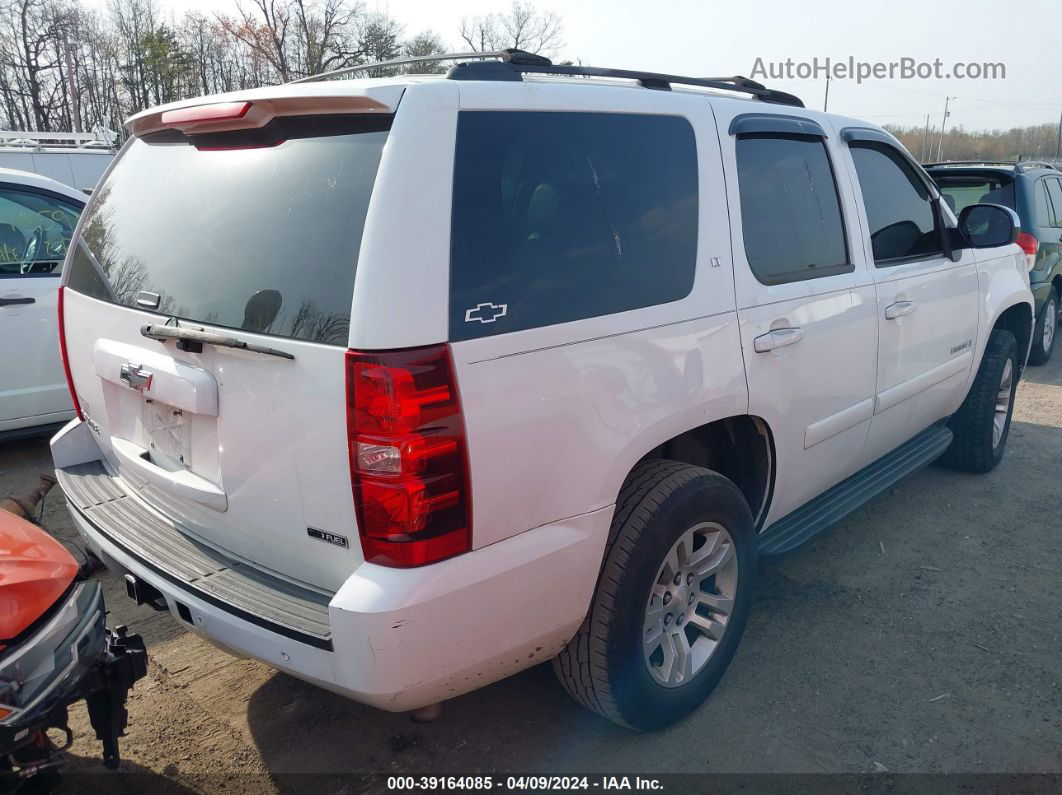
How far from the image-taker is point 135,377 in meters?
2.47

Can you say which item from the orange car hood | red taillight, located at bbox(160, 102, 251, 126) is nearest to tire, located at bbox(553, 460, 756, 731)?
the orange car hood

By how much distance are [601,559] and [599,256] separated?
2.81ft

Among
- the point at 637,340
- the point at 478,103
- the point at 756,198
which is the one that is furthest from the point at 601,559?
the point at 756,198

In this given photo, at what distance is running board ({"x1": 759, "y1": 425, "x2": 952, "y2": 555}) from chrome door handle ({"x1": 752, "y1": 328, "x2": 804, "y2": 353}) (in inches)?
30.7

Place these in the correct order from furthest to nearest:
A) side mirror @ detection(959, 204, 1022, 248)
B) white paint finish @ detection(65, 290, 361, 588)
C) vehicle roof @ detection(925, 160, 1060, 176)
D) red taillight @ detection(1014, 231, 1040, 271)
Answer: vehicle roof @ detection(925, 160, 1060, 176) < red taillight @ detection(1014, 231, 1040, 271) < side mirror @ detection(959, 204, 1022, 248) < white paint finish @ detection(65, 290, 361, 588)

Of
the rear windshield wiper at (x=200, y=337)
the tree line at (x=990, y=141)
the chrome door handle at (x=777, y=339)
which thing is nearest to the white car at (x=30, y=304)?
the rear windshield wiper at (x=200, y=337)

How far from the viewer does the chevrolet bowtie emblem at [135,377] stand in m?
2.43

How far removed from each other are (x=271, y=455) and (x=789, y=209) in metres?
2.12

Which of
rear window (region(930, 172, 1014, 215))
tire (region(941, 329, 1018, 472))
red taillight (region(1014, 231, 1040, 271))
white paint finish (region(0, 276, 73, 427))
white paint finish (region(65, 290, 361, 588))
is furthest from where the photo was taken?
rear window (region(930, 172, 1014, 215))

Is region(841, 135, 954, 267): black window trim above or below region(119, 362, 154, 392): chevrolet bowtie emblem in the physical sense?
above

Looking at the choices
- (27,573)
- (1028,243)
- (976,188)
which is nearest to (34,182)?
(27,573)

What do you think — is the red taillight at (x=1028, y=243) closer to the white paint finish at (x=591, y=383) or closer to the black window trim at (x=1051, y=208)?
the black window trim at (x=1051, y=208)

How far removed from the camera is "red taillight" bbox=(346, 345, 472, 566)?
1.89 metres

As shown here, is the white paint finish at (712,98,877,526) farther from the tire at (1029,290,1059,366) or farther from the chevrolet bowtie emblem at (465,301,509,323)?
the tire at (1029,290,1059,366)
